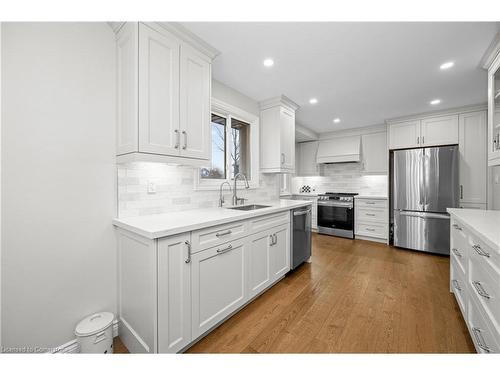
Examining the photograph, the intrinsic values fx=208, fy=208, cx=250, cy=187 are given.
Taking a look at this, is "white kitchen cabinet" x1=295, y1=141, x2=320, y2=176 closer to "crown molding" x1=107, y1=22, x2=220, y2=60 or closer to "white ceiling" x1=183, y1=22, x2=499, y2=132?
"white ceiling" x1=183, y1=22, x2=499, y2=132

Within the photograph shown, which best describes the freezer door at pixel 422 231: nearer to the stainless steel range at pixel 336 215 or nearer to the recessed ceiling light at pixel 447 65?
the stainless steel range at pixel 336 215

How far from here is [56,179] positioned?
1381 millimetres

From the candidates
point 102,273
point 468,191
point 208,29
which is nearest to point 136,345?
point 102,273

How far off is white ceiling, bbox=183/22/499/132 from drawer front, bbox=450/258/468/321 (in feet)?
6.52

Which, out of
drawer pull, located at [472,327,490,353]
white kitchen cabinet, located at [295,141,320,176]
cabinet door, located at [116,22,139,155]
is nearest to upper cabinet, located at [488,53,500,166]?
drawer pull, located at [472,327,490,353]

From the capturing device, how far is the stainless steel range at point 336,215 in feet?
14.4

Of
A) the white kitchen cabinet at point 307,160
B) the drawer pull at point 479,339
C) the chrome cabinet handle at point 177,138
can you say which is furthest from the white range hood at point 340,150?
the chrome cabinet handle at point 177,138

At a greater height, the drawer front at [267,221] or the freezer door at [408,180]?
the freezer door at [408,180]

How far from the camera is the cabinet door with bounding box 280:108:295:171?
3104 mm

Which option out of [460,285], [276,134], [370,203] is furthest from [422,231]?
[276,134]

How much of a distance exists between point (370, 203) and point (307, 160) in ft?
5.86

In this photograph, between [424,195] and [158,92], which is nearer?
[158,92]

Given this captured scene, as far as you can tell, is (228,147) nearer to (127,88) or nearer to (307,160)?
(127,88)
